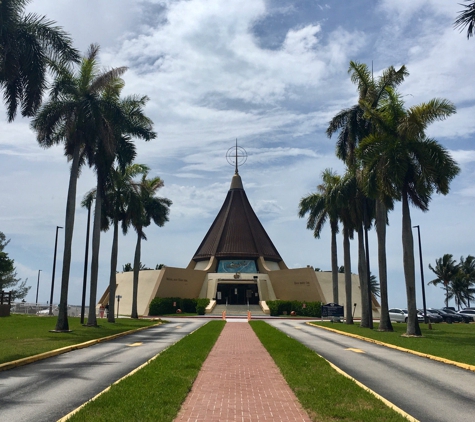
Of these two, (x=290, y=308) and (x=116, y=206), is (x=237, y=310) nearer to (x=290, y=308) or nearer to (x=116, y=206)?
(x=290, y=308)

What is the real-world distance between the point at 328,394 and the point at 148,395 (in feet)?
10.5

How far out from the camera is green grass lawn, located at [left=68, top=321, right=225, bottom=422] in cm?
684

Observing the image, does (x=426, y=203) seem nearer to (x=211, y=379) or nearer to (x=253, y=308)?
(x=211, y=379)

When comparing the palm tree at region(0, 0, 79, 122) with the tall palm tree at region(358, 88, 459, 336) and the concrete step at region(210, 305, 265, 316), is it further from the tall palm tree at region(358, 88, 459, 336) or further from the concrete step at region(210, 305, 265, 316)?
the concrete step at region(210, 305, 265, 316)

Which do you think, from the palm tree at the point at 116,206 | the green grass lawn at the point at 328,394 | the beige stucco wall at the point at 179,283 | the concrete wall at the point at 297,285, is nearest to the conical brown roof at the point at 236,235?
the beige stucco wall at the point at 179,283

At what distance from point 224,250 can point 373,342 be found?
50075 mm

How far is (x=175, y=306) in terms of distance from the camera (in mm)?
57219

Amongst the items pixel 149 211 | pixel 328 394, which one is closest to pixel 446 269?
pixel 149 211

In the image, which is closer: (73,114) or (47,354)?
(47,354)

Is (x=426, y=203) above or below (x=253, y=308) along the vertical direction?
above

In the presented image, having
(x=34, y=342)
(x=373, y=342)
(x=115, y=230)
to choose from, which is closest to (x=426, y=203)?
(x=373, y=342)

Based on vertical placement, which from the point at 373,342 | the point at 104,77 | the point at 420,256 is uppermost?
the point at 104,77

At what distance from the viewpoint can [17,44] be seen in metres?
18.6

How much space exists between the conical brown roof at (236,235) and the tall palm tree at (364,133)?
37.1 meters
